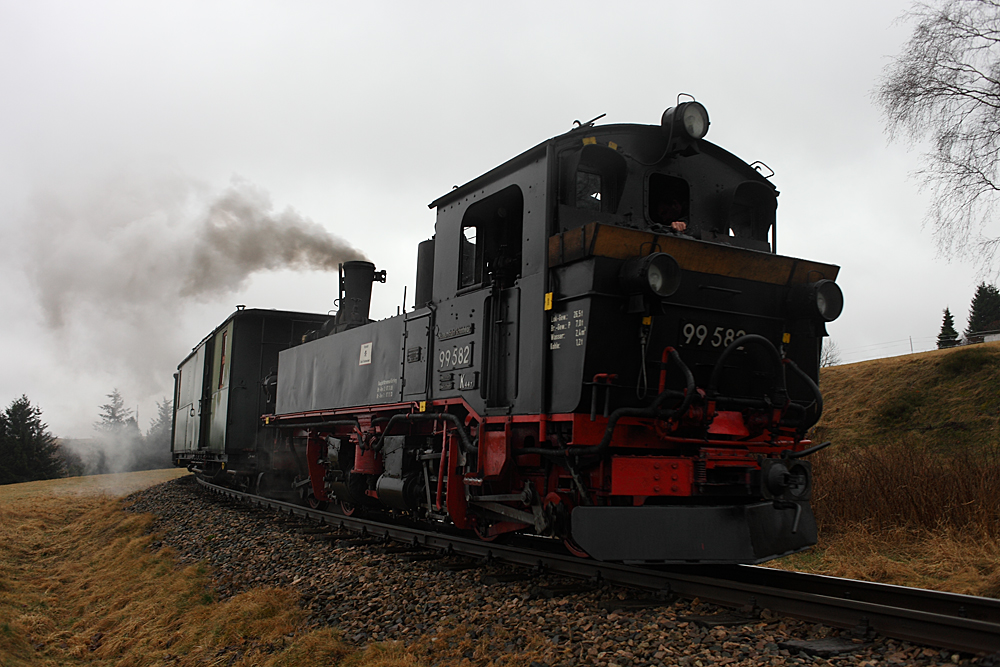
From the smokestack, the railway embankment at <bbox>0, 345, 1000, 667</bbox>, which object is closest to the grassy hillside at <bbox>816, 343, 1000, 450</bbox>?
the railway embankment at <bbox>0, 345, 1000, 667</bbox>

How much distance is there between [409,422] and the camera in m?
7.62

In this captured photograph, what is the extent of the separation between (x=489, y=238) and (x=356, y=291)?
492 centimetres

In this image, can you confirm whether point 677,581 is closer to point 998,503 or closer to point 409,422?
point 409,422

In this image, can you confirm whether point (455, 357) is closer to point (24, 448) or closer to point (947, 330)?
point (24, 448)

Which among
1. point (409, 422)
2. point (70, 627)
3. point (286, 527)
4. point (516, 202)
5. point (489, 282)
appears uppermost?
point (516, 202)

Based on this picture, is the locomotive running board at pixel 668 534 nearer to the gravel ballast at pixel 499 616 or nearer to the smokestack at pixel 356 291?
the gravel ballast at pixel 499 616

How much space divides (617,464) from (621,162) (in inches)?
101

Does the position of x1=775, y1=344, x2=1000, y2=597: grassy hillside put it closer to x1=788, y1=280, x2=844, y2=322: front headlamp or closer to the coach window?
x1=788, y1=280, x2=844, y2=322: front headlamp

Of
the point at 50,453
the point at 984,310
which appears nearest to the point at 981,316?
the point at 984,310

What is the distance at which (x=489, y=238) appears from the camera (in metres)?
7.08

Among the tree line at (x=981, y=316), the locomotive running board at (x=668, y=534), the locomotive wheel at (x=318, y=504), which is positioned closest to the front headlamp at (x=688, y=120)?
the locomotive running board at (x=668, y=534)

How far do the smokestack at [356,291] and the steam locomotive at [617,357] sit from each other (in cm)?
335

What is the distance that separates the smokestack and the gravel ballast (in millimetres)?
4037

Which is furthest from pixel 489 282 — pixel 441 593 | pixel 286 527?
pixel 286 527
